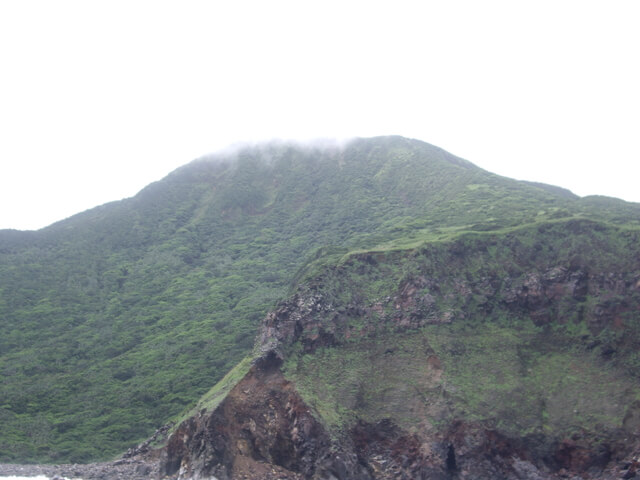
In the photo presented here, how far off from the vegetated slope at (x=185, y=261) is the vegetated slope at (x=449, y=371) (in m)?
8.87

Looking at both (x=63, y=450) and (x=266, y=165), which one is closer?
(x=63, y=450)

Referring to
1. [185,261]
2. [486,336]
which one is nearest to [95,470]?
[486,336]

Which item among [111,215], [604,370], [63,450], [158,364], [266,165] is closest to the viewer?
[604,370]

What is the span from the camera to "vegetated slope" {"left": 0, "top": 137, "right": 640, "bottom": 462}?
69.6m

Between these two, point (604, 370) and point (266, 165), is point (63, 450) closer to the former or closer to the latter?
point (604, 370)

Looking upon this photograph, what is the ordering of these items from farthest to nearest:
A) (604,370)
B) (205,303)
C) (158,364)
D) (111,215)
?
(111,215)
(205,303)
(158,364)
(604,370)

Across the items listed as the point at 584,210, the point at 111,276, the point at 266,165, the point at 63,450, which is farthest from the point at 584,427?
the point at 266,165

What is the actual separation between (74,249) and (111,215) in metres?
15.1

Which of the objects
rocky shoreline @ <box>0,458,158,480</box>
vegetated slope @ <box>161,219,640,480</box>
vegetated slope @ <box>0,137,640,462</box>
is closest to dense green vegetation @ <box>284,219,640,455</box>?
vegetated slope @ <box>161,219,640,480</box>

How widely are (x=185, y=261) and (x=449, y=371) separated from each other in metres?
64.4

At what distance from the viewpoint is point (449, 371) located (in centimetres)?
5325

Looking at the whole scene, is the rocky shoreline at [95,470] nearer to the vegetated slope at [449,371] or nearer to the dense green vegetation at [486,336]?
the vegetated slope at [449,371]

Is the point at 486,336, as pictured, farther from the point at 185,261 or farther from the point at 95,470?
the point at 185,261

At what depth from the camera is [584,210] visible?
7300 centimetres
